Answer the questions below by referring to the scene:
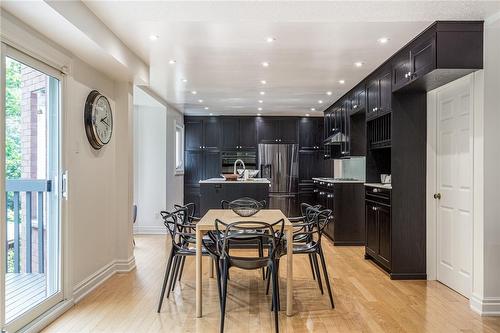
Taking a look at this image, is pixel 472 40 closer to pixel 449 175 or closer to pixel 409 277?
pixel 449 175

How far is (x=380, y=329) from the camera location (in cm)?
285

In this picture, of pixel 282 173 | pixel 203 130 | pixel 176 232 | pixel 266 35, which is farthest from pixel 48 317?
pixel 203 130

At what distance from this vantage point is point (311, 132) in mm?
8719

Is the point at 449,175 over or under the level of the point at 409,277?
over

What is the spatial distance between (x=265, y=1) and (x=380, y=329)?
262 cm

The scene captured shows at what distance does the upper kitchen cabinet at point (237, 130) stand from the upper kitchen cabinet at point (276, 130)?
0.16m

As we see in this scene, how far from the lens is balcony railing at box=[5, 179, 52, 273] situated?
2.78 metres

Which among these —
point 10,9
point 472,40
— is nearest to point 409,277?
point 472,40

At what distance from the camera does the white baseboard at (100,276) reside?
3533 mm

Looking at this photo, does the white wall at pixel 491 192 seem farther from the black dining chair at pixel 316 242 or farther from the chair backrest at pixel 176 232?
the chair backrest at pixel 176 232

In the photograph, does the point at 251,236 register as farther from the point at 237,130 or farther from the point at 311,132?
the point at 311,132

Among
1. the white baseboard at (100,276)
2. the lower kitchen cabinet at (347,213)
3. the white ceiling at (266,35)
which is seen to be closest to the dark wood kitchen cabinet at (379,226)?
the lower kitchen cabinet at (347,213)

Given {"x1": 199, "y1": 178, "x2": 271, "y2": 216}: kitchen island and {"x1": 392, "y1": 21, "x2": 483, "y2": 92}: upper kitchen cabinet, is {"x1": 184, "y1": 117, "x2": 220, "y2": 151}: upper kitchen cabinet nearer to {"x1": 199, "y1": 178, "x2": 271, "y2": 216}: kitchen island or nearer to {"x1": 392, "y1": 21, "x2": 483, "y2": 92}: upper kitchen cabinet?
{"x1": 199, "y1": 178, "x2": 271, "y2": 216}: kitchen island

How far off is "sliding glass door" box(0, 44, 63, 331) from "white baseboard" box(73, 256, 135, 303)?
0.29 m
